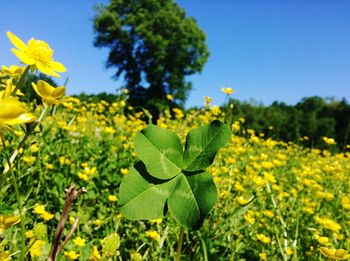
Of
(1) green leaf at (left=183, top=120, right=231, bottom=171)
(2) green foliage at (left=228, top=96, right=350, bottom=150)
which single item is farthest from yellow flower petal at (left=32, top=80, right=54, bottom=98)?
(2) green foliage at (left=228, top=96, right=350, bottom=150)

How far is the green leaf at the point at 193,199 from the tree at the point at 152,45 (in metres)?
23.5

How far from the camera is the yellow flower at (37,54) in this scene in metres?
0.63

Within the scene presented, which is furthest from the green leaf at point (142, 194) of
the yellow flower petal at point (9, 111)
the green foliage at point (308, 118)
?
the green foliage at point (308, 118)

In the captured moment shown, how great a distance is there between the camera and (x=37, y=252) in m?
0.98

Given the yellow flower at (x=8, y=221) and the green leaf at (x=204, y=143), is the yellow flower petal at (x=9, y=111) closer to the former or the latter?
the yellow flower at (x=8, y=221)

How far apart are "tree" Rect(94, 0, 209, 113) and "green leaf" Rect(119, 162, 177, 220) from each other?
23.5 meters

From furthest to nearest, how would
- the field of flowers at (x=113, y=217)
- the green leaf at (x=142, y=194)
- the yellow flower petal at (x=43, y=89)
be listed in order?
the field of flowers at (x=113, y=217) < the green leaf at (x=142, y=194) < the yellow flower petal at (x=43, y=89)

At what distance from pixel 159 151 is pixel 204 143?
0.32 feet

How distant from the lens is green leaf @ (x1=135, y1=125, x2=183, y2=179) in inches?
27.6

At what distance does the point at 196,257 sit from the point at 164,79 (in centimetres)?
2442

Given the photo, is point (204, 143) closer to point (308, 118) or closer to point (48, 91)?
point (48, 91)

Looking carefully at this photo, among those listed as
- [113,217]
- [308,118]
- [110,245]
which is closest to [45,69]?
[110,245]

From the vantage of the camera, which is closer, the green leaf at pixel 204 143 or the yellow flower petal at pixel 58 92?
the yellow flower petal at pixel 58 92

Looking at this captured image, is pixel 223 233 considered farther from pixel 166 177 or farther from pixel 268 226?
pixel 166 177
